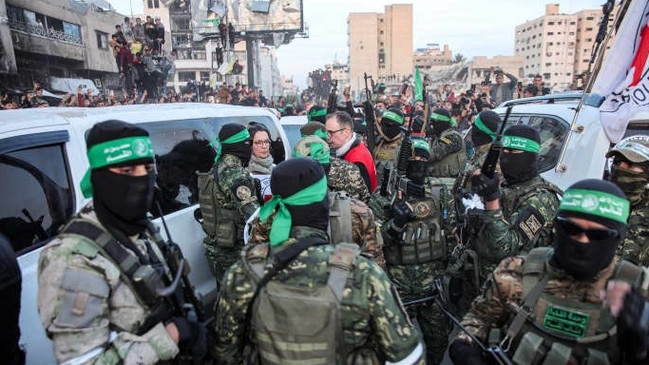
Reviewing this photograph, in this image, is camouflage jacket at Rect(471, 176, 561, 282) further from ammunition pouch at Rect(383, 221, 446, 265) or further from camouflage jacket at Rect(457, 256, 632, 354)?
camouflage jacket at Rect(457, 256, 632, 354)

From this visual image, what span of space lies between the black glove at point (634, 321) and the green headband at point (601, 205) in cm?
37

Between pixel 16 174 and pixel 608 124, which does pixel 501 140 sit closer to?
pixel 608 124

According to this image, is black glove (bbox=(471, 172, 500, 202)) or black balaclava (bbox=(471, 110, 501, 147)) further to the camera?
black balaclava (bbox=(471, 110, 501, 147))

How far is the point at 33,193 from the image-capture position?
247cm

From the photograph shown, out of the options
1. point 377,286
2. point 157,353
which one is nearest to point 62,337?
point 157,353

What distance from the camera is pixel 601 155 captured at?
355cm

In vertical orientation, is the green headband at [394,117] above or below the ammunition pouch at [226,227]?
above

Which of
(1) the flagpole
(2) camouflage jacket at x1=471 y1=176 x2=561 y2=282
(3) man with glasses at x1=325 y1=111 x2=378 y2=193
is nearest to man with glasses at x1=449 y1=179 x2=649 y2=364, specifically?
(2) camouflage jacket at x1=471 y1=176 x2=561 y2=282

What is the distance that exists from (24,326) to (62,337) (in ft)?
2.97

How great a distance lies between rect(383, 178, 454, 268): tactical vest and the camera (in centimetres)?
332

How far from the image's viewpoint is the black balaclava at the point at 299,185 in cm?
184

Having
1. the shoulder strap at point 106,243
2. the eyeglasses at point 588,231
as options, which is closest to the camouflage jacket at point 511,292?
the eyeglasses at point 588,231

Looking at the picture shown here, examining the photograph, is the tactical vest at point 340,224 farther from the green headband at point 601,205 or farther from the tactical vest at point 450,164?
the tactical vest at point 450,164

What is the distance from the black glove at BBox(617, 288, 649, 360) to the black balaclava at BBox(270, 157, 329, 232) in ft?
3.71
